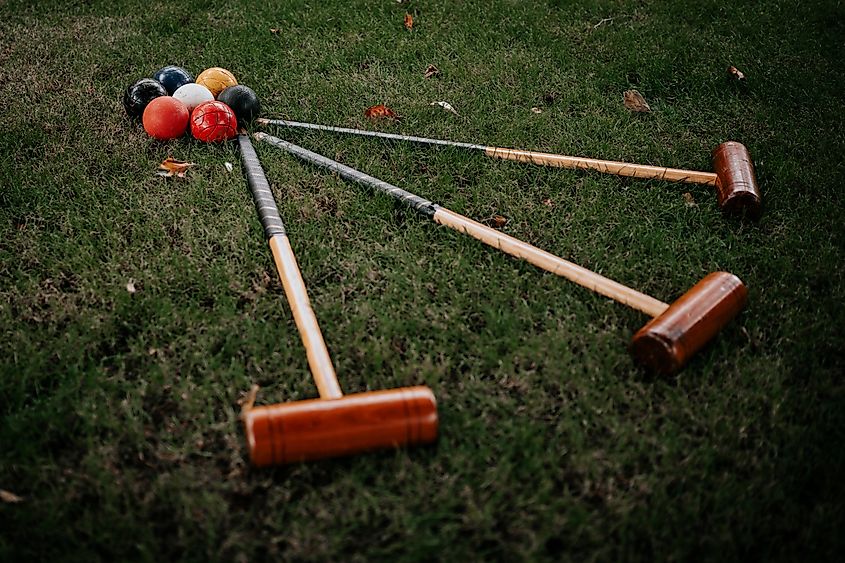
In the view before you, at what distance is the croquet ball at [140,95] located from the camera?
3.77 meters

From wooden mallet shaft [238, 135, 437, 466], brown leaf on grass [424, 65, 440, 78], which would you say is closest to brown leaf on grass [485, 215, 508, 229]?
wooden mallet shaft [238, 135, 437, 466]

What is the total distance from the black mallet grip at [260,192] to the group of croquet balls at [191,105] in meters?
0.17

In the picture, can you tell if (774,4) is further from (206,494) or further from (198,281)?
(206,494)

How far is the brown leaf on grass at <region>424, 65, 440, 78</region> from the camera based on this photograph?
446cm

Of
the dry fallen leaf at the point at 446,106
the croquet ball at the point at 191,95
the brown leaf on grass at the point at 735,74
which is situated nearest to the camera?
the croquet ball at the point at 191,95

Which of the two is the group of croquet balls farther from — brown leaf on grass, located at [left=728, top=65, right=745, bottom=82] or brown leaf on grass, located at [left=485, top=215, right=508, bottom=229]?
brown leaf on grass, located at [left=728, top=65, right=745, bottom=82]

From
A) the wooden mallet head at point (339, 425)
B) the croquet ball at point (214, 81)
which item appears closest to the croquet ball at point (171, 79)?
the croquet ball at point (214, 81)

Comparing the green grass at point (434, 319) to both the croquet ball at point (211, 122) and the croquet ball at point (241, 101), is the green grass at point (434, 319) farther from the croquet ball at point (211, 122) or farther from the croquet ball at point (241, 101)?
the croquet ball at point (241, 101)

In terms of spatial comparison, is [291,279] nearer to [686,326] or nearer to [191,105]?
[686,326]

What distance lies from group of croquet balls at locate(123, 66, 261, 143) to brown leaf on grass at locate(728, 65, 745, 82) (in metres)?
3.15

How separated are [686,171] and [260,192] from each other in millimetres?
2143

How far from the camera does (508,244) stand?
283 cm

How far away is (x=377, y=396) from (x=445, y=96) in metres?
2.71

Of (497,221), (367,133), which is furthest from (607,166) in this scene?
(367,133)
